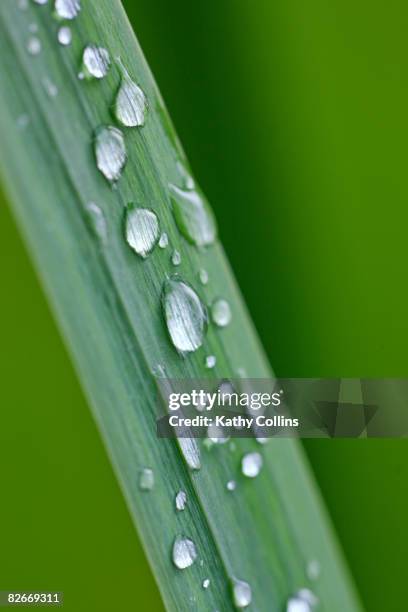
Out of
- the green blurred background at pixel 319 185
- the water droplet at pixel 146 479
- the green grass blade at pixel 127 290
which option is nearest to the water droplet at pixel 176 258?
the green grass blade at pixel 127 290

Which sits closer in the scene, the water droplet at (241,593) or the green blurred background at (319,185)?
the water droplet at (241,593)

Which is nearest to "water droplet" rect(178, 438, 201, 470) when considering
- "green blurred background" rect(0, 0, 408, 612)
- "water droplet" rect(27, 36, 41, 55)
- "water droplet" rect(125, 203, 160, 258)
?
"water droplet" rect(125, 203, 160, 258)

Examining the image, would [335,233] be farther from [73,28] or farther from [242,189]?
[73,28]

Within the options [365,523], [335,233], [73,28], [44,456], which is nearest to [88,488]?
[44,456]

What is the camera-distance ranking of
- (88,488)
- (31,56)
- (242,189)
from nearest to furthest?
(31,56)
(242,189)
(88,488)

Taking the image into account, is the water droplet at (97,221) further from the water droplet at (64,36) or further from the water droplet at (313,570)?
the water droplet at (313,570)
